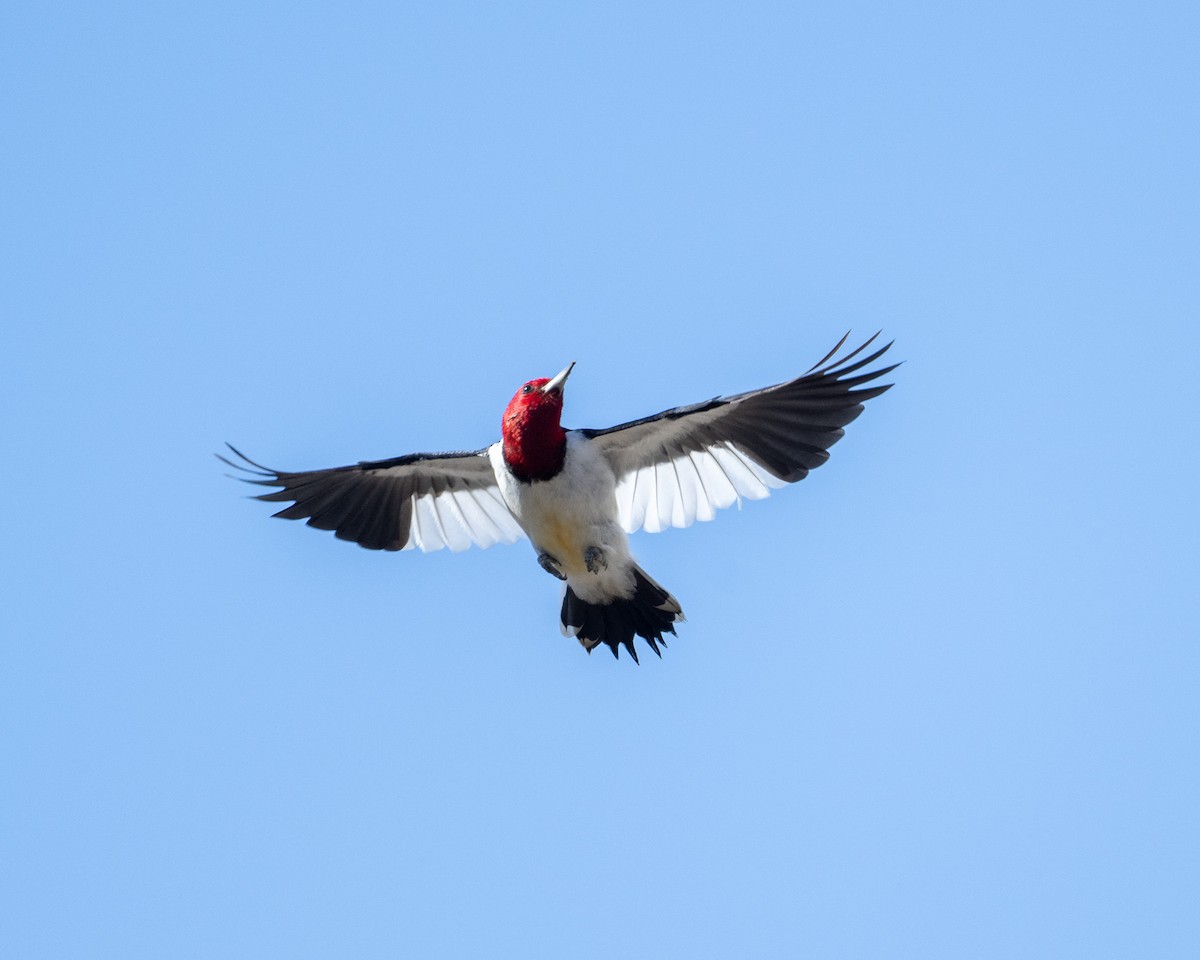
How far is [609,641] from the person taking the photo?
1214cm

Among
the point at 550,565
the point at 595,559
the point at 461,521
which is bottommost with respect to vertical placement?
the point at 595,559

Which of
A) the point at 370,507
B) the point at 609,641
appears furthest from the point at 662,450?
the point at 370,507

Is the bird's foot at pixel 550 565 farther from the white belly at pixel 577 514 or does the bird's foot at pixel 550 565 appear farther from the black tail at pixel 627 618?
the black tail at pixel 627 618

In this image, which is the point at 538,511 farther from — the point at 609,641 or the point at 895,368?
the point at 895,368

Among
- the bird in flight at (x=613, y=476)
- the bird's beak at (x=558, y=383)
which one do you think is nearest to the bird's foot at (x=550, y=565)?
the bird in flight at (x=613, y=476)

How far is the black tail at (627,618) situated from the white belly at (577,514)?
12 cm

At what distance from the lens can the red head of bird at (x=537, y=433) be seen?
11.4 m

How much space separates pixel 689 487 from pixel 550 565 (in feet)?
3.48

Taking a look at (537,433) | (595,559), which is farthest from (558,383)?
(595,559)

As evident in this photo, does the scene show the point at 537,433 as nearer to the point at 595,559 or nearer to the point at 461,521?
the point at 595,559

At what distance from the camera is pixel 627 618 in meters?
12.1

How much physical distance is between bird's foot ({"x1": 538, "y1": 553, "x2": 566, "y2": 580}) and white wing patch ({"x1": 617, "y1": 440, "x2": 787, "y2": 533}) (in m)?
0.52

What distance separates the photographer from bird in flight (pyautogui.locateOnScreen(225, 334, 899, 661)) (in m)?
11.4

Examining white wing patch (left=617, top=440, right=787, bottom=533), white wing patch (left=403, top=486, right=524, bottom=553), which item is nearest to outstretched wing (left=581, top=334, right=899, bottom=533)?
white wing patch (left=617, top=440, right=787, bottom=533)
